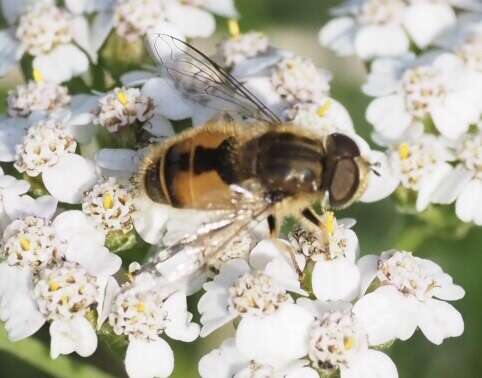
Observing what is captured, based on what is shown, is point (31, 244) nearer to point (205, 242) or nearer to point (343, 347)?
point (205, 242)

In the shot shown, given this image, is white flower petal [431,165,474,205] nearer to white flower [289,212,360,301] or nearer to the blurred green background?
the blurred green background

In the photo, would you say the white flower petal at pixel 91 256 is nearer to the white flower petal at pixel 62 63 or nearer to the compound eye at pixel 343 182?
the compound eye at pixel 343 182

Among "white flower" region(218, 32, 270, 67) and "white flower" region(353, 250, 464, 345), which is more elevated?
"white flower" region(218, 32, 270, 67)

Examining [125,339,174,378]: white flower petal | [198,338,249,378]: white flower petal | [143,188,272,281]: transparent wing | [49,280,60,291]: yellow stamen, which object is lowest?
[125,339,174,378]: white flower petal

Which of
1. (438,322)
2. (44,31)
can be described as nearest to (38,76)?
(44,31)

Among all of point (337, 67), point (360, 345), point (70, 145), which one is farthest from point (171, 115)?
point (337, 67)

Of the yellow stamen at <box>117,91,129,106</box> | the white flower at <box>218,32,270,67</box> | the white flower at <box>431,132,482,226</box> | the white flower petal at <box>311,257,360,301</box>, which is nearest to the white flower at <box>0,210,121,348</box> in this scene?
the yellow stamen at <box>117,91,129,106</box>
